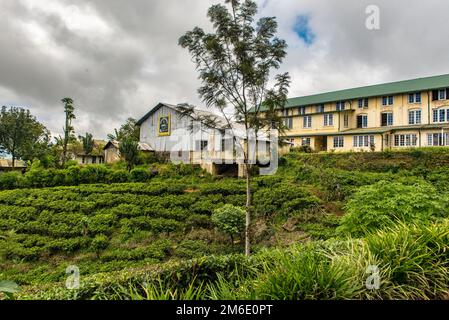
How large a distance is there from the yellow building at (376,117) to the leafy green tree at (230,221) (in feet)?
40.9

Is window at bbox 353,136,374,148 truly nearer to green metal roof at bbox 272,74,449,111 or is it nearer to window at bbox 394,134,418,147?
window at bbox 394,134,418,147

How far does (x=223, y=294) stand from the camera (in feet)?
9.32

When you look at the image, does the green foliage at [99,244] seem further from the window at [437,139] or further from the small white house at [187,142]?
the window at [437,139]

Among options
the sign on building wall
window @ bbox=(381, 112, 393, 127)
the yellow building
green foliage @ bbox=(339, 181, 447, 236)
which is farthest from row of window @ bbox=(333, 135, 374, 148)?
green foliage @ bbox=(339, 181, 447, 236)

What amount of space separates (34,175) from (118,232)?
13.4 meters

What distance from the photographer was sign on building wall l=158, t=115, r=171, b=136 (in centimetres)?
2703

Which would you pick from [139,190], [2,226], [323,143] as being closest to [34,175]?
[2,226]

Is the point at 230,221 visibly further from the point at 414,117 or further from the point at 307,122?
the point at 307,122

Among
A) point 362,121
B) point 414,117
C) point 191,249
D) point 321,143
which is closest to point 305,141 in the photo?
point 321,143

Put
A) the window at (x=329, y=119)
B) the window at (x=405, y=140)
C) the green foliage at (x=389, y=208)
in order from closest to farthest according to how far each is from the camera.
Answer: the green foliage at (x=389, y=208) < the window at (x=405, y=140) < the window at (x=329, y=119)

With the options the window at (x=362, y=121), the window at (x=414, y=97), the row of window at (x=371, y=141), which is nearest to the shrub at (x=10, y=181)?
the row of window at (x=371, y=141)

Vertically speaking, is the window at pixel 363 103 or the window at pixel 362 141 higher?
the window at pixel 363 103

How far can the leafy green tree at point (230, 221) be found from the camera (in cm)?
1077

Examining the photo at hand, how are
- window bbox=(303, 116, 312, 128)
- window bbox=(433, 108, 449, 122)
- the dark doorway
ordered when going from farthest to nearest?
1. window bbox=(303, 116, 312, 128)
2. the dark doorway
3. window bbox=(433, 108, 449, 122)
